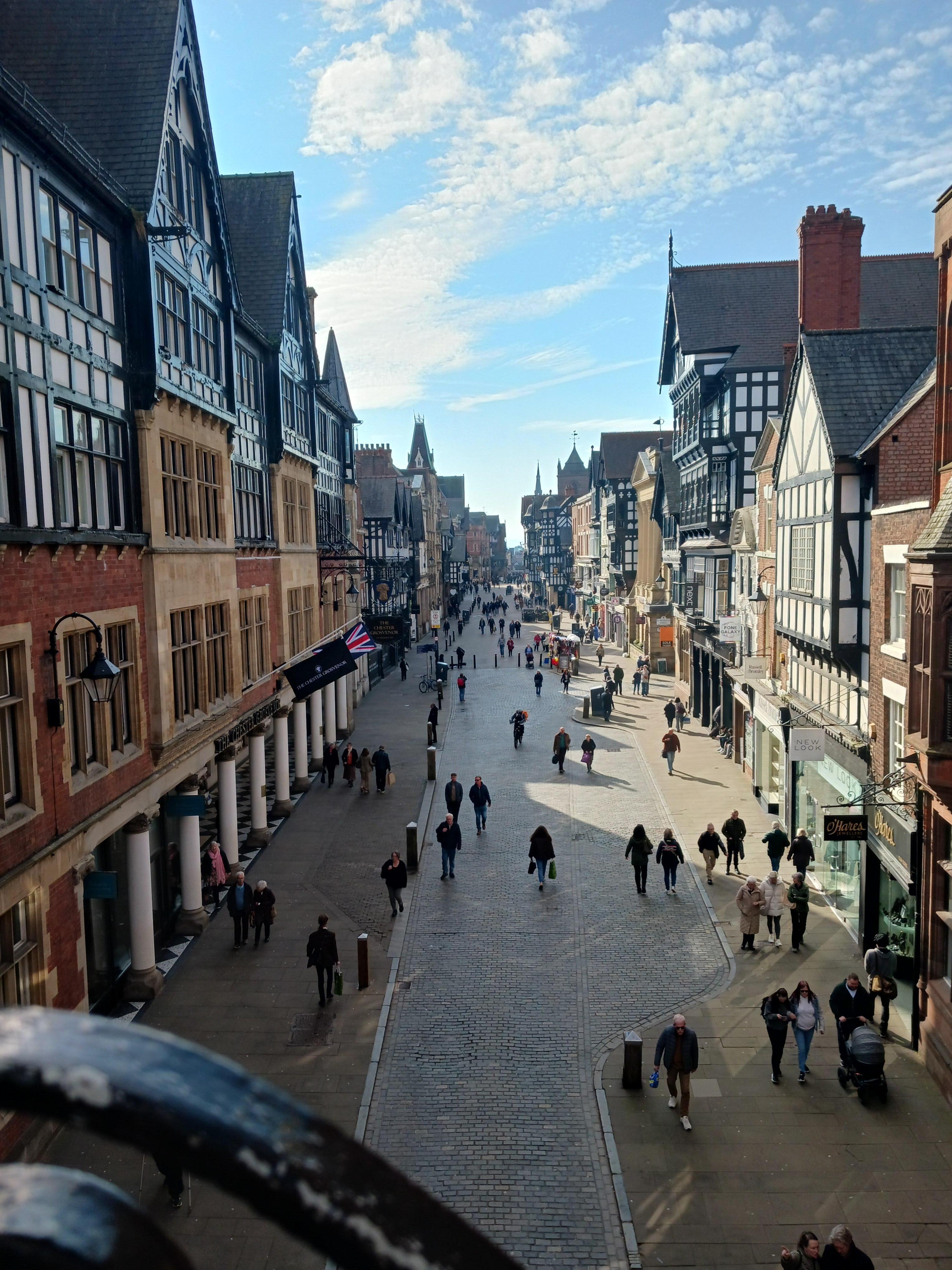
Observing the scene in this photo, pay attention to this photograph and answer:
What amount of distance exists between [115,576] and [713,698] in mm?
25445

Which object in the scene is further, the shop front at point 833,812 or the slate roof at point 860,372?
the slate roof at point 860,372

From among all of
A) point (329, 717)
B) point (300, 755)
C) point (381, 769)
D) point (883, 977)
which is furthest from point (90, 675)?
point (329, 717)

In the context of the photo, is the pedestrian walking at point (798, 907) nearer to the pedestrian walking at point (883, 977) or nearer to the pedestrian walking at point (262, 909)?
the pedestrian walking at point (883, 977)

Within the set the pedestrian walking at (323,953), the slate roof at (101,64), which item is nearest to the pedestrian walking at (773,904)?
the pedestrian walking at (323,953)

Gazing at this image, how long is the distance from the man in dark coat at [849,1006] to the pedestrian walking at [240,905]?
9225 millimetres

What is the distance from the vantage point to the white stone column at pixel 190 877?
1662cm

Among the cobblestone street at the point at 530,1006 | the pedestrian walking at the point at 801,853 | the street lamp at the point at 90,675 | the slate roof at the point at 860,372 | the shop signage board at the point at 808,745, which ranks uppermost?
the slate roof at the point at 860,372

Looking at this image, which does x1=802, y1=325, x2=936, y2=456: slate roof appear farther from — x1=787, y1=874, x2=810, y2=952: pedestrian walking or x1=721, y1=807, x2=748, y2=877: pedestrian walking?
x1=721, y1=807, x2=748, y2=877: pedestrian walking

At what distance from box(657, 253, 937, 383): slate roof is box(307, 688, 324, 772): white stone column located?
721 inches

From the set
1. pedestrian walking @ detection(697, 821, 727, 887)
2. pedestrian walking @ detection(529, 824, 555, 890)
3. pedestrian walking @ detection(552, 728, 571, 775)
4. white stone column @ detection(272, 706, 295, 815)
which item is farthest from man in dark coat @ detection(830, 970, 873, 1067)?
pedestrian walking @ detection(552, 728, 571, 775)

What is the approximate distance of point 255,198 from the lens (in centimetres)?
2583

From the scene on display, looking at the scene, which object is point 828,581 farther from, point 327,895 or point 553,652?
point 553,652

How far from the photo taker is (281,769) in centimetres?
2452

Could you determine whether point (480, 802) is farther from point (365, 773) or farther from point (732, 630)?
point (732, 630)
